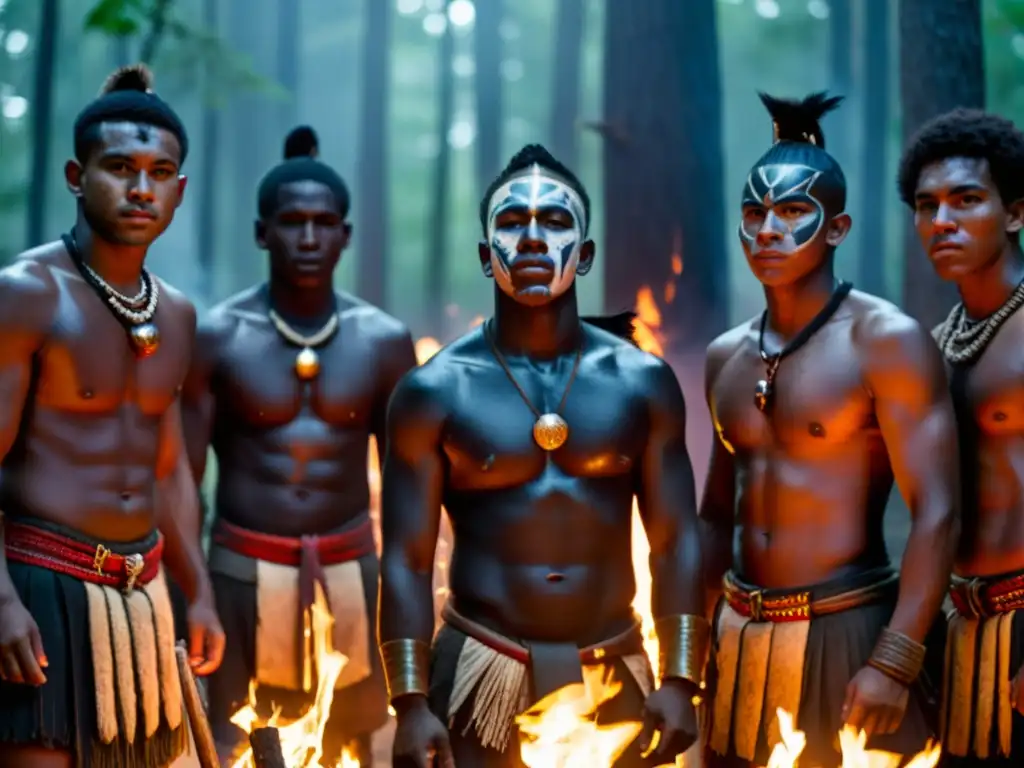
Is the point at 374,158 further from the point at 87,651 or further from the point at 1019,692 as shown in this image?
the point at 1019,692

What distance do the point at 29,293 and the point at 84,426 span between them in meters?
0.47

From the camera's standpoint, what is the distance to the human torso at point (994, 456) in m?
4.73

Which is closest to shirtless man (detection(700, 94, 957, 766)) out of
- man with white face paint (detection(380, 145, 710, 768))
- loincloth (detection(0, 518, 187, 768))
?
man with white face paint (detection(380, 145, 710, 768))

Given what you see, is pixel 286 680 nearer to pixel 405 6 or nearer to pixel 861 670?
pixel 861 670

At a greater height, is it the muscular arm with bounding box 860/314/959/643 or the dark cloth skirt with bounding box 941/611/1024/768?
the muscular arm with bounding box 860/314/959/643

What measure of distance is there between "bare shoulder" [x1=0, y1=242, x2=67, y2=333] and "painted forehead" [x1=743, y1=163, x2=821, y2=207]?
235 cm

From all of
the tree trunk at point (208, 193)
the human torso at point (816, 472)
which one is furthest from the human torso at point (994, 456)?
the tree trunk at point (208, 193)

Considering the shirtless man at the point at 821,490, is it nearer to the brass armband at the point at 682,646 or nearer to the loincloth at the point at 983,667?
the loincloth at the point at 983,667

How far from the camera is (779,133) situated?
5098 millimetres

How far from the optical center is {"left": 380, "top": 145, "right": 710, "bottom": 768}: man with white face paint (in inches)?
171

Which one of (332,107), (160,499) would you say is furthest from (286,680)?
(332,107)

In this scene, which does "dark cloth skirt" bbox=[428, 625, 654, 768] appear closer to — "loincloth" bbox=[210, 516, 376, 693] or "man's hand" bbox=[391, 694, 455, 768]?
"man's hand" bbox=[391, 694, 455, 768]

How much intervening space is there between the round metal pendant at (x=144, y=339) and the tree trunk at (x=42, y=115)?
37.4 feet

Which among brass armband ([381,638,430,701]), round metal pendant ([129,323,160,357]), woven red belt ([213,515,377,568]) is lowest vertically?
woven red belt ([213,515,377,568])
